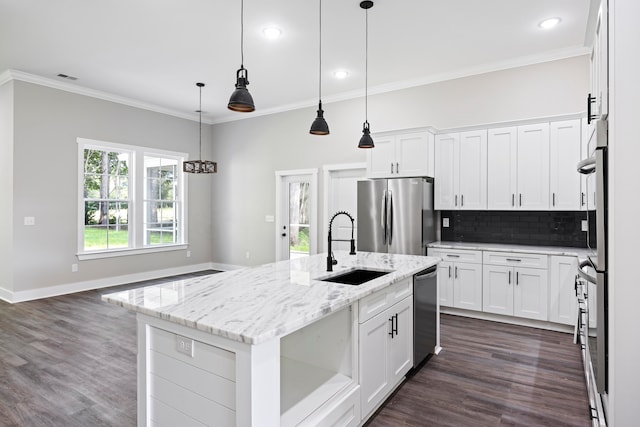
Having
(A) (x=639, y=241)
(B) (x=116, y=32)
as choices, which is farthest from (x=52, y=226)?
(A) (x=639, y=241)

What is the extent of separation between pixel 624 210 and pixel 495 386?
5.64ft

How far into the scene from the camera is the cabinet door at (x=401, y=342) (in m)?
2.58

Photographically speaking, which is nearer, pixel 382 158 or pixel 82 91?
pixel 382 158

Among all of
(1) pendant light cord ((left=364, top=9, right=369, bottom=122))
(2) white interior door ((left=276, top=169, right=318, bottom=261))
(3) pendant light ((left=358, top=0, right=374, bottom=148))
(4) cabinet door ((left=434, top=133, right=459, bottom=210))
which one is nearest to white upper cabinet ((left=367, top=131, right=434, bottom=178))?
(4) cabinet door ((left=434, top=133, right=459, bottom=210))

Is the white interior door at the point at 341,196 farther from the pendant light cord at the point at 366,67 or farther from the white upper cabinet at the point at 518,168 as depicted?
the white upper cabinet at the point at 518,168

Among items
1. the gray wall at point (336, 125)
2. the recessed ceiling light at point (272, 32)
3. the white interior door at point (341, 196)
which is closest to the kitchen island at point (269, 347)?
the recessed ceiling light at point (272, 32)

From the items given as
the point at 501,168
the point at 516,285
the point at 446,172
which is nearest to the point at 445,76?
the point at 446,172

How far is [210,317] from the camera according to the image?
1.62 m

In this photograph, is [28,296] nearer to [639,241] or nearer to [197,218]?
[197,218]

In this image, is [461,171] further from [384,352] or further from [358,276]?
[384,352]

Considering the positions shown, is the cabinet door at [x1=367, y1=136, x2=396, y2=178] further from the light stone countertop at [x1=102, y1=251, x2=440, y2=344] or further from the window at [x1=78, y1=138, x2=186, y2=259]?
the window at [x1=78, y1=138, x2=186, y2=259]

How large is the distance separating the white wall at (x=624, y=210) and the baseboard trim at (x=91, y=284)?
6551 millimetres

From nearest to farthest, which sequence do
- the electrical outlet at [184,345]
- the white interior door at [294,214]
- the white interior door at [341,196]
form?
1. the electrical outlet at [184,345]
2. the white interior door at [341,196]
3. the white interior door at [294,214]

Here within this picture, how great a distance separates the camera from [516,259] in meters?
4.22
